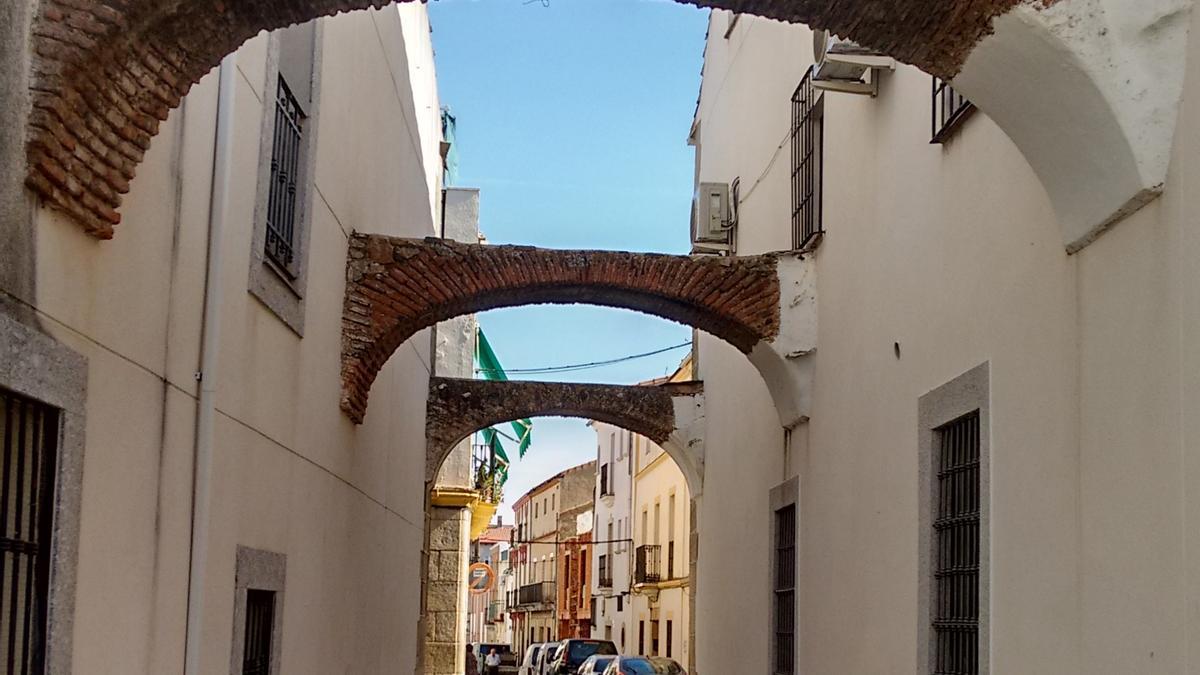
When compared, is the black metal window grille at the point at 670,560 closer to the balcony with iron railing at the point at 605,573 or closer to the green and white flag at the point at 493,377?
the green and white flag at the point at 493,377

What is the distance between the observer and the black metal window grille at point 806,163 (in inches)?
412

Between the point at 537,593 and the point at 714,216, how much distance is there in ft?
171

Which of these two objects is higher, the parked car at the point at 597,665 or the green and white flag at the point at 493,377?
the green and white flag at the point at 493,377

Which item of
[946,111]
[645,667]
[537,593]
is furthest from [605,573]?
[946,111]

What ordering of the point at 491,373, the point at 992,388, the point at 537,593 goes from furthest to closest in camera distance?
the point at 537,593 → the point at 491,373 → the point at 992,388

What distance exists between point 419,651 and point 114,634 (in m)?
12.8

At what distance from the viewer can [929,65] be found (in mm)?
5414

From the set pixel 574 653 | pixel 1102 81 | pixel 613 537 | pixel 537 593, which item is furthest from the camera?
pixel 537 593

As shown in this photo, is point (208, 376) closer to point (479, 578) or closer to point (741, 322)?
point (741, 322)

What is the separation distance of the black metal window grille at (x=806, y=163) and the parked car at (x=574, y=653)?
55.8 feet

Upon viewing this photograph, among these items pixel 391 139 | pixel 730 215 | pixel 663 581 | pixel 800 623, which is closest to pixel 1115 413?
pixel 800 623

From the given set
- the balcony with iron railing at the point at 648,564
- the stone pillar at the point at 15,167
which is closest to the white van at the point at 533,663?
the balcony with iron railing at the point at 648,564

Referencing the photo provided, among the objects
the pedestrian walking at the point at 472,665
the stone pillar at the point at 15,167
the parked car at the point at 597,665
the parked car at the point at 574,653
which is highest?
the stone pillar at the point at 15,167

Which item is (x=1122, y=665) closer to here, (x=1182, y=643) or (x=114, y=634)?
(x=1182, y=643)
